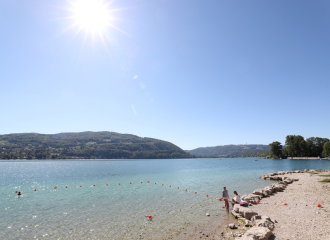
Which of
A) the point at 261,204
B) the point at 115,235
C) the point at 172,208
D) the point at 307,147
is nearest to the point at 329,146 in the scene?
the point at 307,147

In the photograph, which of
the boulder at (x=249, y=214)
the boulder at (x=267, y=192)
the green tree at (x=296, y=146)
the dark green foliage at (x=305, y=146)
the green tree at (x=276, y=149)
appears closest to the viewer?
the boulder at (x=249, y=214)

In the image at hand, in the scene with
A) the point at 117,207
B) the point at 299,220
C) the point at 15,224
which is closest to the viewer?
the point at 299,220

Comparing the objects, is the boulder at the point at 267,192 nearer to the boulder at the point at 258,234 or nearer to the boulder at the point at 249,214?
the boulder at the point at 249,214

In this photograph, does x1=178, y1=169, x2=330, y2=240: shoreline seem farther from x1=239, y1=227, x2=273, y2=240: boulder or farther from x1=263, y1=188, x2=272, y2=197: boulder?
x1=263, y1=188, x2=272, y2=197: boulder

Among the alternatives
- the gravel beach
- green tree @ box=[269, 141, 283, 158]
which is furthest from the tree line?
the gravel beach

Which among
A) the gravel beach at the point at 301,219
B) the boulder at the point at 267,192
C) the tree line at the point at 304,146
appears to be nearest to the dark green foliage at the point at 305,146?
the tree line at the point at 304,146

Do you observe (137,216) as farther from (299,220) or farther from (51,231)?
(299,220)

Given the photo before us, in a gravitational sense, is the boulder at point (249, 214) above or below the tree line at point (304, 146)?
below

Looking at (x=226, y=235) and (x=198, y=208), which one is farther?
(x=198, y=208)

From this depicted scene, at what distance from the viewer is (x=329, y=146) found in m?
92.4

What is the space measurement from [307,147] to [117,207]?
474ft

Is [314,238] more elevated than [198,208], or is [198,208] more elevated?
[314,238]

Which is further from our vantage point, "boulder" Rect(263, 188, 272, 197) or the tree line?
the tree line

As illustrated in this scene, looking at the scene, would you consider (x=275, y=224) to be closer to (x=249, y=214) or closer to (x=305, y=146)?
(x=249, y=214)
